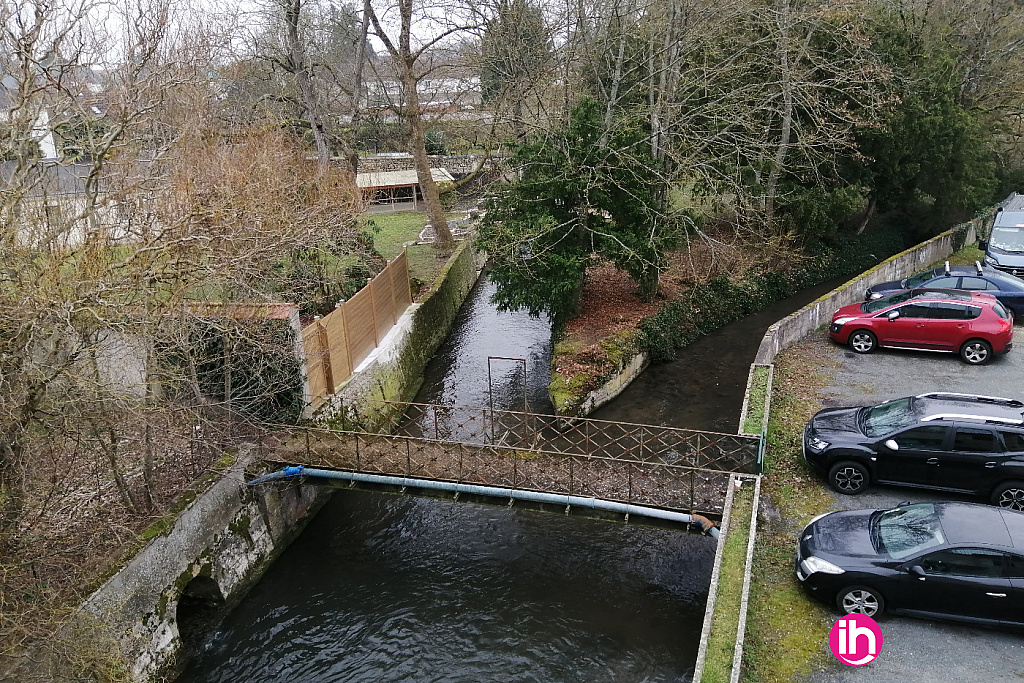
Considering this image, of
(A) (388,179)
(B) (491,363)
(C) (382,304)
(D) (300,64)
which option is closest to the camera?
(C) (382,304)

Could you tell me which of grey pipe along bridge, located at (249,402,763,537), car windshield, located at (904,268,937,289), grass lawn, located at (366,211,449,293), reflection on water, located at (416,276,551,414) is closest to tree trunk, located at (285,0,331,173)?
grass lawn, located at (366,211,449,293)

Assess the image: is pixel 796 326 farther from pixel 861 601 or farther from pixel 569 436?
pixel 861 601

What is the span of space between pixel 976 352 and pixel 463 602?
13165 mm

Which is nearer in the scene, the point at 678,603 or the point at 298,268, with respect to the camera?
the point at 678,603

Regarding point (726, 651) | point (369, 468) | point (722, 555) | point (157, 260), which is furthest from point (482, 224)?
point (726, 651)

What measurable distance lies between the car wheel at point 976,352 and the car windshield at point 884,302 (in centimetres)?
174

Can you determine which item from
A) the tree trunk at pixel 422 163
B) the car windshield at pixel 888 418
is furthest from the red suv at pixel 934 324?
the tree trunk at pixel 422 163

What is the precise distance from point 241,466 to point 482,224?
10821 millimetres

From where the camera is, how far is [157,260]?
11102mm

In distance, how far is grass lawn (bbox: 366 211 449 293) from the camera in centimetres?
2781

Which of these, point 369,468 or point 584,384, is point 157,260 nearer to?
point 369,468

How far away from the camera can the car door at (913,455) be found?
468 inches

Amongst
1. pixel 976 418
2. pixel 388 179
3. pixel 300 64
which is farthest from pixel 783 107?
pixel 388 179

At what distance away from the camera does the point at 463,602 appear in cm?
1295
